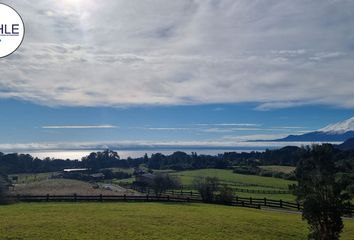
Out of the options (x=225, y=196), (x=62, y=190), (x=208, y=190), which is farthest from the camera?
(x=62, y=190)

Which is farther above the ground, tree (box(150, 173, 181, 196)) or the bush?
tree (box(150, 173, 181, 196))

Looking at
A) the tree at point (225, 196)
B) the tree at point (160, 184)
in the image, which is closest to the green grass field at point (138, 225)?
the tree at point (225, 196)

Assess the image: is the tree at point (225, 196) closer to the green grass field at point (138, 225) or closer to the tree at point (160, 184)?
the tree at point (160, 184)

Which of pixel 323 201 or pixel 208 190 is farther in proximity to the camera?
pixel 208 190

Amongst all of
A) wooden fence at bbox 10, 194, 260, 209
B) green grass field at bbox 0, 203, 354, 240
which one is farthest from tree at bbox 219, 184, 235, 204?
green grass field at bbox 0, 203, 354, 240

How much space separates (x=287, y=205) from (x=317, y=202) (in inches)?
1268

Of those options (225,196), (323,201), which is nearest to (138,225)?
A: (323,201)

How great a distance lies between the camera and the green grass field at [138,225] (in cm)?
2781

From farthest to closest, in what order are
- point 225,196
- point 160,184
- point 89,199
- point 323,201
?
point 160,184, point 225,196, point 89,199, point 323,201

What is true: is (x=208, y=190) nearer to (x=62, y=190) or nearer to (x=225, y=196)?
(x=225, y=196)

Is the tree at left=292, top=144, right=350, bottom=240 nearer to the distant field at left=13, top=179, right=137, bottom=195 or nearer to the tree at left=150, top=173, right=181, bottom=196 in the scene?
the tree at left=150, top=173, right=181, bottom=196

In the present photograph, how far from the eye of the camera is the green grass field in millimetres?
27812

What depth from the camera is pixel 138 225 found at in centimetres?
3169

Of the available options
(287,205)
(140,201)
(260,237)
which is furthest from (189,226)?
(287,205)
